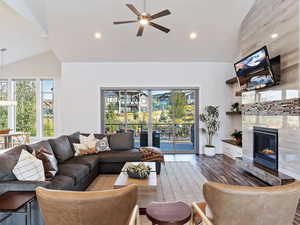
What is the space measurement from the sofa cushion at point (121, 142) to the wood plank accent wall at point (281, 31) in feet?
11.3

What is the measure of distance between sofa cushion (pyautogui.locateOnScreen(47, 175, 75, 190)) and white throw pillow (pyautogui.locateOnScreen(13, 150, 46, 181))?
0.17 meters

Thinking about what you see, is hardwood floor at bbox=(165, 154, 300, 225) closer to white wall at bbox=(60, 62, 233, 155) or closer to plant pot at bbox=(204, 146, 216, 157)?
plant pot at bbox=(204, 146, 216, 157)

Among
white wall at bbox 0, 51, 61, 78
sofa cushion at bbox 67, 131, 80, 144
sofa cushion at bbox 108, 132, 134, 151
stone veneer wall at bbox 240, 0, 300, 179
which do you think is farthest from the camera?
white wall at bbox 0, 51, 61, 78

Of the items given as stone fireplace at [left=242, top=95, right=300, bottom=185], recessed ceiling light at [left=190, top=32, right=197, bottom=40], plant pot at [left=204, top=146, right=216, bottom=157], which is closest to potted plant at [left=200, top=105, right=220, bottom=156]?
plant pot at [left=204, top=146, right=216, bottom=157]

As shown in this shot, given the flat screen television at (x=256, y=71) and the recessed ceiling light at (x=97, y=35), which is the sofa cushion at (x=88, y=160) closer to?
the recessed ceiling light at (x=97, y=35)

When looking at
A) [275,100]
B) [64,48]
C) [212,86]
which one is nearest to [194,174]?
[275,100]

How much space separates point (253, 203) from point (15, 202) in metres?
2.13

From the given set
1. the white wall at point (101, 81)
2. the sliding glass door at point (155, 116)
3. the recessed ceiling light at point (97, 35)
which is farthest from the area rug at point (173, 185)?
the recessed ceiling light at point (97, 35)

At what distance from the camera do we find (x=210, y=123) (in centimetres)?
675

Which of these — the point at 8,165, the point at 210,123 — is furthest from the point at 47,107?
the point at 210,123

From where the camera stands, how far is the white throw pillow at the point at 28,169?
246 cm

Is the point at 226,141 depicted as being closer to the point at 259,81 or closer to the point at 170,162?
the point at 170,162

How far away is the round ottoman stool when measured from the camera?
1.83m

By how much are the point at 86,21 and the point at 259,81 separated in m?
4.54
